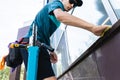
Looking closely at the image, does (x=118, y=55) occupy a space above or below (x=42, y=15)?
below

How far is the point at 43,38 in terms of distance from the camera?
1585 millimetres

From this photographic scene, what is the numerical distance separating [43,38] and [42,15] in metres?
0.18

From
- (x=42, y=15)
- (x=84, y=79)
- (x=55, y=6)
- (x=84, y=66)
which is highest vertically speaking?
(x=55, y=6)

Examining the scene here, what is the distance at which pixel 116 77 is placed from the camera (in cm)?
111

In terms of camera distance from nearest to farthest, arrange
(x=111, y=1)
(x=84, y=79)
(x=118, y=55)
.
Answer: (x=118, y=55)
(x=111, y=1)
(x=84, y=79)

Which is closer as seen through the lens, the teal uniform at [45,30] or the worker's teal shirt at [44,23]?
the teal uniform at [45,30]

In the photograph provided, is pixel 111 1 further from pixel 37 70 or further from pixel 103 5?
pixel 37 70

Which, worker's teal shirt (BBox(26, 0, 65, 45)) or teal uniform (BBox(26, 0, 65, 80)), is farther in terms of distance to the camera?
worker's teal shirt (BBox(26, 0, 65, 45))

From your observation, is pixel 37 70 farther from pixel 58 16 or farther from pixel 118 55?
pixel 118 55

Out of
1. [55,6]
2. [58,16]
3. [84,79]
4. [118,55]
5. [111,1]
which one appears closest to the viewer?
[118,55]

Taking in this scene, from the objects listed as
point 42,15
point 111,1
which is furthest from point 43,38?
point 111,1

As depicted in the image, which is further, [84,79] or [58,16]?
[84,79]

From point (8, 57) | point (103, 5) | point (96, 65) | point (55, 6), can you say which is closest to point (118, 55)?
point (96, 65)

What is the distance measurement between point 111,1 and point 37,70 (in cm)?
74
